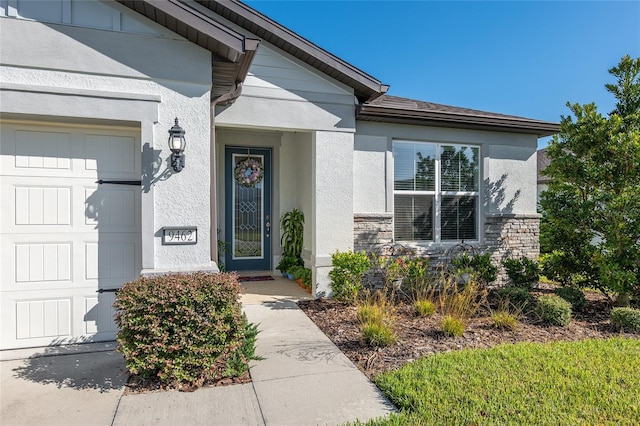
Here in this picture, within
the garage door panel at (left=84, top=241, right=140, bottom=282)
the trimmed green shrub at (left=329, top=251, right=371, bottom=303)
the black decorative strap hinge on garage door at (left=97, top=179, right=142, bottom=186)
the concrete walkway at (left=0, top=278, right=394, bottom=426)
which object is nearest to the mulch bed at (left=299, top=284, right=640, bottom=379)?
the trimmed green shrub at (left=329, top=251, right=371, bottom=303)

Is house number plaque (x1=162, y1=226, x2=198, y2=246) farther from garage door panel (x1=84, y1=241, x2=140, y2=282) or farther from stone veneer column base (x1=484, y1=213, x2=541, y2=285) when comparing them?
stone veneer column base (x1=484, y1=213, x2=541, y2=285)

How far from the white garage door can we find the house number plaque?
0.63 meters

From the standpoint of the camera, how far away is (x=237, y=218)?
8.89 m

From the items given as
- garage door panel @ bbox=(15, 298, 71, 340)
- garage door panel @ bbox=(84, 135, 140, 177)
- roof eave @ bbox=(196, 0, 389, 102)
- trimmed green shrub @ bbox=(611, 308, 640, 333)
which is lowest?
trimmed green shrub @ bbox=(611, 308, 640, 333)

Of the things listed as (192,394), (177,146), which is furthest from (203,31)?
(192,394)

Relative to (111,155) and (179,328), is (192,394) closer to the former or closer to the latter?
(179,328)

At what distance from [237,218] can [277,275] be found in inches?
71.6

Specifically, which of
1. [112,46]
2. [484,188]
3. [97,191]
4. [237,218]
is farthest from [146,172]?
[484,188]

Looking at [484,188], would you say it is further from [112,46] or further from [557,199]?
[112,46]

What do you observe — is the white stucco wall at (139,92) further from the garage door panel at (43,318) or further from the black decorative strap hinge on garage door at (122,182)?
the garage door panel at (43,318)

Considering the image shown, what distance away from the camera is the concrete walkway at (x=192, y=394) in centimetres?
307

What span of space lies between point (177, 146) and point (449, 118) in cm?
588

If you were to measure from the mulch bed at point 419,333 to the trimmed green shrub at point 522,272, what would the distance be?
118 cm

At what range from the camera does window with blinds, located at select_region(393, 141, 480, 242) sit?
780 cm
